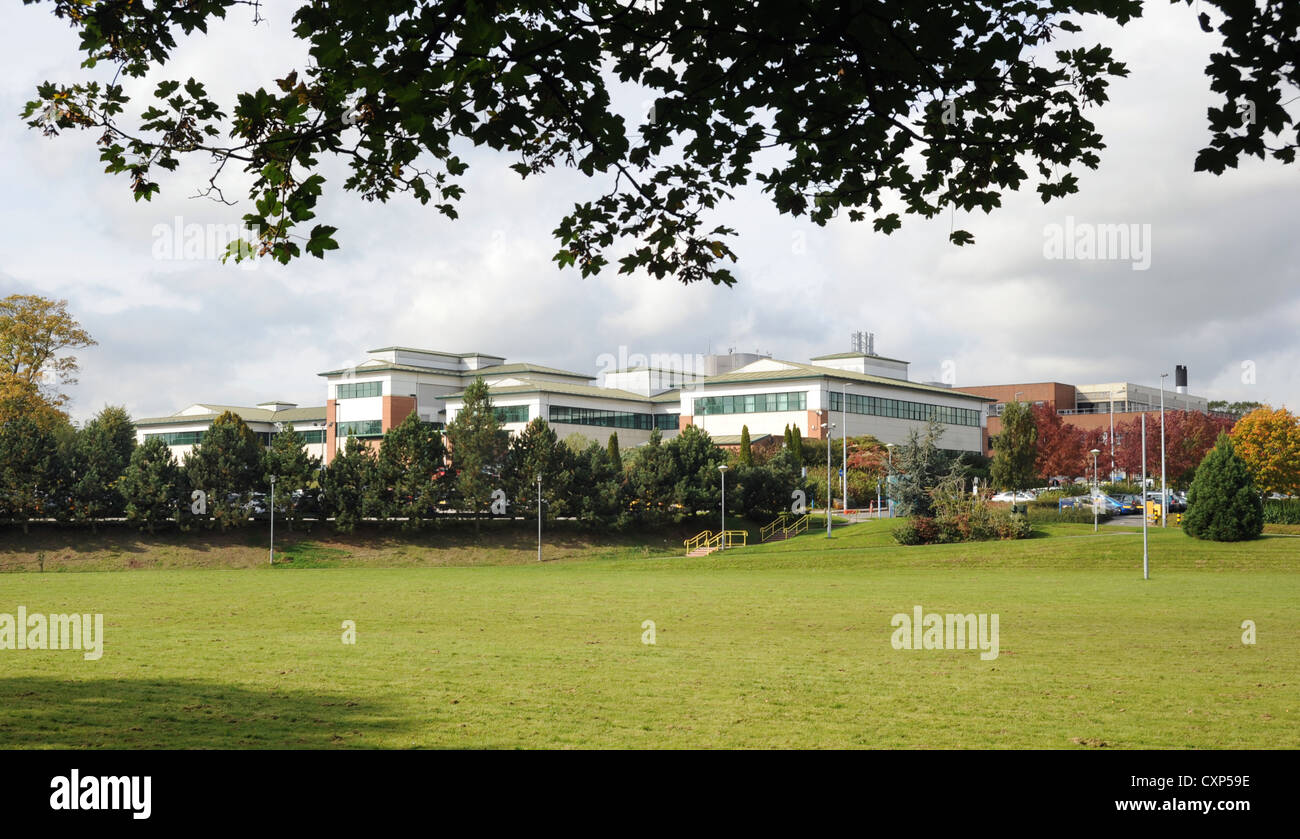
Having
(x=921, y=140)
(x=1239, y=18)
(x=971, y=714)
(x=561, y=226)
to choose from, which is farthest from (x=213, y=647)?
(x=1239, y=18)

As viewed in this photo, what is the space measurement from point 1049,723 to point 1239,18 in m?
7.28

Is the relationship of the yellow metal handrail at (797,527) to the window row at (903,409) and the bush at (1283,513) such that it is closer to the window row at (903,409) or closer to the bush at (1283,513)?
the window row at (903,409)

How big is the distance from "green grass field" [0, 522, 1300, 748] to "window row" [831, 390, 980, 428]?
2262 inches

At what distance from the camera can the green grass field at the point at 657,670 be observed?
35.3 ft

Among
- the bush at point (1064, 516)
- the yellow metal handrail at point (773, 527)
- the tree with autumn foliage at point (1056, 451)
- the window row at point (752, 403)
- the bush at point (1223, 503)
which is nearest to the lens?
the bush at point (1223, 503)

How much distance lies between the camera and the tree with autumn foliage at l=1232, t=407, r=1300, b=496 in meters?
71.8

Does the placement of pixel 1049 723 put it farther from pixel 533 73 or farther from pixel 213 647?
pixel 213 647

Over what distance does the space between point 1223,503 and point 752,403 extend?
166 feet

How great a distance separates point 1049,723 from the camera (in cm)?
1130

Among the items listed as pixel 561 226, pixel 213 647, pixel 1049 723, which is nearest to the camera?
pixel 561 226

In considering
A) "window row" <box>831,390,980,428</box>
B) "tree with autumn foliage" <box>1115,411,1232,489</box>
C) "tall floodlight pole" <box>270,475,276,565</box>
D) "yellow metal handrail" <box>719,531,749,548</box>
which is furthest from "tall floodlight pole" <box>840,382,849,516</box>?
"tall floodlight pole" <box>270,475,276,565</box>

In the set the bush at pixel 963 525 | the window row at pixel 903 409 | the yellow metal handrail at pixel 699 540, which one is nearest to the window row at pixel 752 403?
the window row at pixel 903 409

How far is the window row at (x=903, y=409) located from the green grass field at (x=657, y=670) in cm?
5745

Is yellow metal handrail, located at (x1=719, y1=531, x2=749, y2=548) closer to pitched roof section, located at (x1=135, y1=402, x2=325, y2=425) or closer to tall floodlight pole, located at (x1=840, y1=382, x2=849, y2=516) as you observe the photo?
tall floodlight pole, located at (x1=840, y1=382, x2=849, y2=516)
